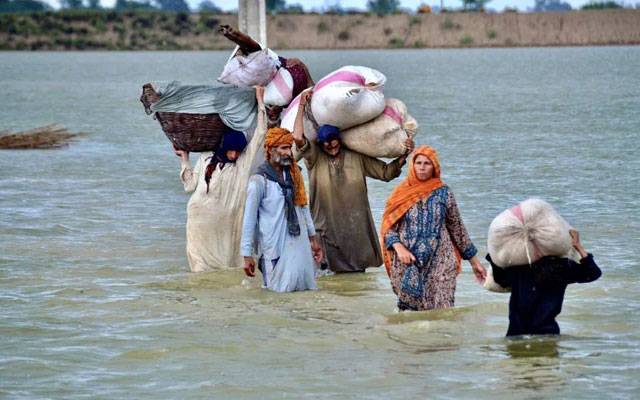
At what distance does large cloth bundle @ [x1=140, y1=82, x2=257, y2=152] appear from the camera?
31.9 feet

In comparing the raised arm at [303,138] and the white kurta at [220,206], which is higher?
the raised arm at [303,138]

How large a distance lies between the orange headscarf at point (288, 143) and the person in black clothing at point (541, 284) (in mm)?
2099

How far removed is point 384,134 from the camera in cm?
941

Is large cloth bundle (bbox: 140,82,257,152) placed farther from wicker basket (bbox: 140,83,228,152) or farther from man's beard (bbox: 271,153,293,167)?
man's beard (bbox: 271,153,293,167)

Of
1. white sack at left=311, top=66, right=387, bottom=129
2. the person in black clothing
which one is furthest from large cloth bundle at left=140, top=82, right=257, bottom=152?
the person in black clothing

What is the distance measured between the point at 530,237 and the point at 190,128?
347cm

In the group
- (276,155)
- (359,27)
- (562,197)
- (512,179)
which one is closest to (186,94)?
(276,155)

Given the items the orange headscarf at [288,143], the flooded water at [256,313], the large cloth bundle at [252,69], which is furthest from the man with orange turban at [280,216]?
the large cloth bundle at [252,69]

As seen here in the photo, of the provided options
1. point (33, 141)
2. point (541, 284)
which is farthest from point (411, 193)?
point (33, 141)

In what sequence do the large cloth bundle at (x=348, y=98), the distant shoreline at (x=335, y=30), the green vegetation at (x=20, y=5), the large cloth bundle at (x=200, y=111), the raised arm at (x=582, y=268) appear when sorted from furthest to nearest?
the green vegetation at (x=20, y=5) < the distant shoreline at (x=335, y=30) < the large cloth bundle at (x=200, y=111) < the large cloth bundle at (x=348, y=98) < the raised arm at (x=582, y=268)

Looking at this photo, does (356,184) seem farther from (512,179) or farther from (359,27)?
(359,27)

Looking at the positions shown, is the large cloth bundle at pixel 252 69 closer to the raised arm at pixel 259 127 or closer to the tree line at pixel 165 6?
the raised arm at pixel 259 127

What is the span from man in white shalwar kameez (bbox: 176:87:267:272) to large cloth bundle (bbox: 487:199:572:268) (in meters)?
3.25

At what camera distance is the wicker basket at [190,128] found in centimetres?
972
